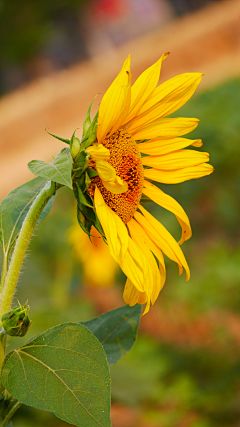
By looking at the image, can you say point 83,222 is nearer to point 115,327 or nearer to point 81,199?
point 81,199

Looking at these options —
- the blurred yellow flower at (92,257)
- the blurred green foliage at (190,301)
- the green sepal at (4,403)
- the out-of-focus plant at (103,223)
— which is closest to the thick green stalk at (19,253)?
the out-of-focus plant at (103,223)

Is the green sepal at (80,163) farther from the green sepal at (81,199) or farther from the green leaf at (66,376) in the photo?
the green leaf at (66,376)

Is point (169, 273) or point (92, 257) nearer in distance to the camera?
point (92, 257)

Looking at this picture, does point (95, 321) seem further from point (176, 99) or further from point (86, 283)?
point (86, 283)

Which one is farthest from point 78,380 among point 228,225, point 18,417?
point 228,225

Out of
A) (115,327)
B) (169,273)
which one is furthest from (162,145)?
(169,273)

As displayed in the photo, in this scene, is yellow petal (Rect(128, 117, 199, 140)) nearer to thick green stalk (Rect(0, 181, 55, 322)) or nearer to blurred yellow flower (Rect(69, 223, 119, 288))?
thick green stalk (Rect(0, 181, 55, 322))

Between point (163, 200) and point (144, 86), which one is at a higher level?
point (144, 86)
